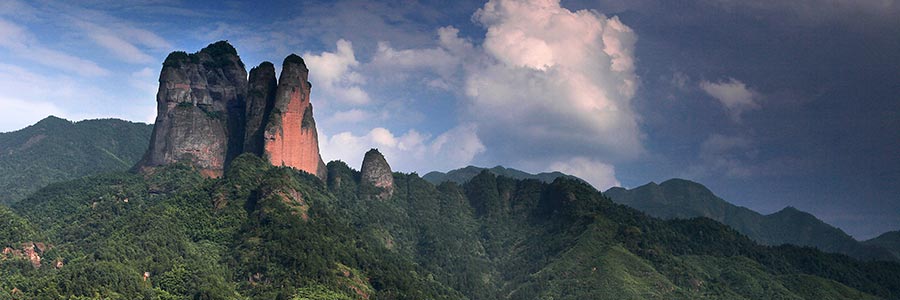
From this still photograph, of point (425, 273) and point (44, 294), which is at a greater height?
point (425, 273)

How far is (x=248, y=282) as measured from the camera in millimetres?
138625

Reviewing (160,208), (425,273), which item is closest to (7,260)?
(160,208)

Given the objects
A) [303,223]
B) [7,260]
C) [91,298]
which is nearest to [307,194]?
[303,223]

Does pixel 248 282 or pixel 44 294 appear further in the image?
pixel 248 282

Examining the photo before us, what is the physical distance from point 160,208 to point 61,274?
43.1 metres

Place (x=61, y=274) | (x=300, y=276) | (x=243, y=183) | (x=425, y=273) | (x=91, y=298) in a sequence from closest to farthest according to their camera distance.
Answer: (x=91, y=298), (x=61, y=274), (x=300, y=276), (x=243, y=183), (x=425, y=273)

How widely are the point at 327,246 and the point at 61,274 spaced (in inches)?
1924

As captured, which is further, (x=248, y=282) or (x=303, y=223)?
(x=303, y=223)

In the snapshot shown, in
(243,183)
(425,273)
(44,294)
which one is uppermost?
(243,183)

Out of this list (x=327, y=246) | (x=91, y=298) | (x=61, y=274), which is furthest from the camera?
(x=327, y=246)

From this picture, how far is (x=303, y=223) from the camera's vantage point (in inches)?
6324

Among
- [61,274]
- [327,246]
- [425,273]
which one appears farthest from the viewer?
[425,273]

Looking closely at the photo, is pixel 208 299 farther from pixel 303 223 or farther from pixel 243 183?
pixel 243 183

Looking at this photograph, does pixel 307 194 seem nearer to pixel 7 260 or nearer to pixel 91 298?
pixel 7 260
